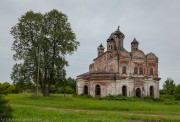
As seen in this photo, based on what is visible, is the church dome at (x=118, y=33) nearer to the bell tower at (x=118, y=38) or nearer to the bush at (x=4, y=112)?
the bell tower at (x=118, y=38)

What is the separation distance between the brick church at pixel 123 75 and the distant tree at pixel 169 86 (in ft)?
45.5

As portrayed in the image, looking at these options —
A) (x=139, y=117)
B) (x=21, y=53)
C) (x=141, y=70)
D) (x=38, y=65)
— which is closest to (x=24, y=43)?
(x=21, y=53)

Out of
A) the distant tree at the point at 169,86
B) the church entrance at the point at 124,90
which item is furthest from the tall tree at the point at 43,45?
the distant tree at the point at 169,86

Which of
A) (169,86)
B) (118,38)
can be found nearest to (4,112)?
(118,38)

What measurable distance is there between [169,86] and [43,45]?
3766 cm

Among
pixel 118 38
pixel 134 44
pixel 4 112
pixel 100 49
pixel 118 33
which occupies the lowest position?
pixel 4 112

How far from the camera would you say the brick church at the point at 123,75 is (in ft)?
174

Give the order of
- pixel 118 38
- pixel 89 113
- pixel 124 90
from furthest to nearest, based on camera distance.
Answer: pixel 118 38
pixel 124 90
pixel 89 113

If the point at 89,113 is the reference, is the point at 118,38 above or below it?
above

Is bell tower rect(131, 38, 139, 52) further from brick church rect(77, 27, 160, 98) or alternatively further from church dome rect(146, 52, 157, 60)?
church dome rect(146, 52, 157, 60)

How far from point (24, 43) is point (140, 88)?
2217cm

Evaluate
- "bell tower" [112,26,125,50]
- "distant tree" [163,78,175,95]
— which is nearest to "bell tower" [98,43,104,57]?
"bell tower" [112,26,125,50]

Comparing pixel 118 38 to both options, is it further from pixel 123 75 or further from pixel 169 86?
pixel 169 86

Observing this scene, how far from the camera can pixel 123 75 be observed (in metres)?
55.4
